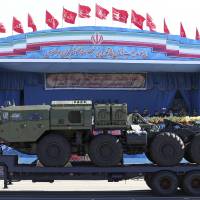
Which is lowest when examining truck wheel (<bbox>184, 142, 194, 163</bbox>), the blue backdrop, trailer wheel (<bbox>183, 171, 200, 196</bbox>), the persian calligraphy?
trailer wheel (<bbox>183, 171, 200, 196</bbox>)

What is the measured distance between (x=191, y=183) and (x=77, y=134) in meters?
3.67

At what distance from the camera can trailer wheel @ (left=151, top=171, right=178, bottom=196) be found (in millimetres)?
16281

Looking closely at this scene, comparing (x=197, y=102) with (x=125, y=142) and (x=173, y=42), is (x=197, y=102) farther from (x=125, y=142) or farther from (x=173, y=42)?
(x=125, y=142)

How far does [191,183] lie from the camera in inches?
648

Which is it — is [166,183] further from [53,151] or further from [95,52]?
[95,52]

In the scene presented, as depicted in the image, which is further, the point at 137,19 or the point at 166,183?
the point at 137,19

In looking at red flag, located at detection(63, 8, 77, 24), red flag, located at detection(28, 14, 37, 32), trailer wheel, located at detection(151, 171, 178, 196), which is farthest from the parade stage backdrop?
trailer wheel, located at detection(151, 171, 178, 196)

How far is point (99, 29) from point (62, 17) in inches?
99.5

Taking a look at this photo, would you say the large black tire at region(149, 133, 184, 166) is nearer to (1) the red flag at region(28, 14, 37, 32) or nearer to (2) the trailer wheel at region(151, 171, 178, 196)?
(2) the trailer wheel at region(151, 171, 178, 196)

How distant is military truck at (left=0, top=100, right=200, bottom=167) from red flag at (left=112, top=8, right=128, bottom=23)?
18.0 meters

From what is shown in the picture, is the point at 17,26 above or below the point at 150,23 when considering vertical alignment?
below

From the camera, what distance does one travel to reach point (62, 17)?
109 ft

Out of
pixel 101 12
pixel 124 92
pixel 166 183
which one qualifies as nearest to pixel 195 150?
pixel 166 183

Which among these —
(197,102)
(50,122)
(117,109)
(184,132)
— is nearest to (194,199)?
(184,132)
